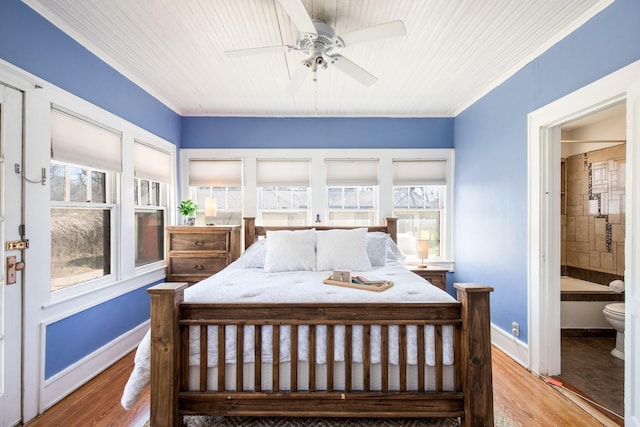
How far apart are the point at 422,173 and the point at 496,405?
2.73m

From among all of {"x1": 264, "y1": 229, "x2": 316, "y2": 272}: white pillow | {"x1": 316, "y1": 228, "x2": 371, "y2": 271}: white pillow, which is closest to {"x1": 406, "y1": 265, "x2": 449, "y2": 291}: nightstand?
{"x1": 316, "y1": 228, "x2": 371, "y2": 271}: white pillow

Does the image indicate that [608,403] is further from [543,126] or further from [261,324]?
[261,324]

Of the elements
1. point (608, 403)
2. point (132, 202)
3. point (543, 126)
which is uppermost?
point (543, 126)

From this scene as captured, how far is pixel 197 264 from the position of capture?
3.45 metres

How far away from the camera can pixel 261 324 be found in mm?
1652

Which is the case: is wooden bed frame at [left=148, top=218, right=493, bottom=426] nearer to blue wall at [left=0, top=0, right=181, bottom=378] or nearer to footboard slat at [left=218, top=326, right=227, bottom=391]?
footboard slat at [left=218, top=326, right=227, bottom=391]

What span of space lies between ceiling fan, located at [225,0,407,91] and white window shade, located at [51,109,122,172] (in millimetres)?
1303

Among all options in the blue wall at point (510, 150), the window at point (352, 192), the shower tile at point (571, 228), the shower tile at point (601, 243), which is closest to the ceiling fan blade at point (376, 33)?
the blue wall at point (510, 150)

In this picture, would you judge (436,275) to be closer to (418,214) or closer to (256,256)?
(418,214)

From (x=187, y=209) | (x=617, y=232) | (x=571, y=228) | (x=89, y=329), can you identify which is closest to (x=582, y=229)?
(x=571, y=228)

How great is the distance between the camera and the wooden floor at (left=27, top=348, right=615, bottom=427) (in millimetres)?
1866

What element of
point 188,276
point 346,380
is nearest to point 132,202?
point 188,276

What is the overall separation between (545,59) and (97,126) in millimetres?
3577

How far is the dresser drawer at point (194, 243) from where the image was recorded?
136 inches
